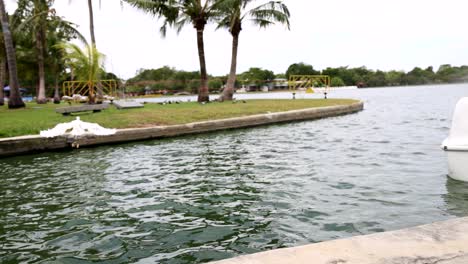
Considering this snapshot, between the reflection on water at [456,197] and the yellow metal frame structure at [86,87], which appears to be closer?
the reflection on water at [456,197]

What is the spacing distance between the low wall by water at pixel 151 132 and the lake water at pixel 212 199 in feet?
2.60

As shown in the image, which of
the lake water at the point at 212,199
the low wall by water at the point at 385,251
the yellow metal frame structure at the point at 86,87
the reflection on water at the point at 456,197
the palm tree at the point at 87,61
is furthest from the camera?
the yellow metal frame structure at the point at 86,87

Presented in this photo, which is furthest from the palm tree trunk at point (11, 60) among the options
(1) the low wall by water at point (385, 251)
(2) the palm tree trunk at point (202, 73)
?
(1) the low wall by water at point (385, 251)

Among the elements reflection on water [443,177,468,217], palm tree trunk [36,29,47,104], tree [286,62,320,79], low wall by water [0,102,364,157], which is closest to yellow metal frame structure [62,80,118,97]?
palm tree trunk [36,29,47,104]

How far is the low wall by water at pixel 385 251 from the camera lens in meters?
2.49

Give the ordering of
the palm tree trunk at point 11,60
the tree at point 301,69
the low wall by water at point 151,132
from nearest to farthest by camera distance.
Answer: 1. the low wall by water at point 151,132
2. the palm tree trunk at point 11,60
3. the tree at point 301,69

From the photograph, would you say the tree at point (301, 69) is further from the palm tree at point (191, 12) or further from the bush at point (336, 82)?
the palm tree at point (191, 12)

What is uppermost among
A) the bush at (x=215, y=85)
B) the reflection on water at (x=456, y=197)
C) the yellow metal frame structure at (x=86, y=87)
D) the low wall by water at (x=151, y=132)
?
the bush at (x=215, y=85)

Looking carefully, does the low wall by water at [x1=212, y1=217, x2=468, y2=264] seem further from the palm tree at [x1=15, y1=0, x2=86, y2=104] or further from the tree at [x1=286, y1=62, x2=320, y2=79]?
the tree at [x1=286, y1=62, x2=320, y2=79]

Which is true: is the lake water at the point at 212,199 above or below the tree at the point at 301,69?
below

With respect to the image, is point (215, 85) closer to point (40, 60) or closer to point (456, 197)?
point (40, 60)

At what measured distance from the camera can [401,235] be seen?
9.72ft

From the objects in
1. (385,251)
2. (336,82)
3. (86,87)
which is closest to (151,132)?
(385,251)

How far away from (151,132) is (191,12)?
1472 cm
